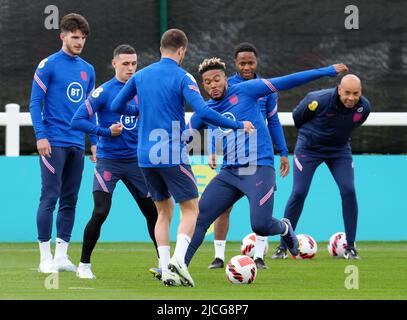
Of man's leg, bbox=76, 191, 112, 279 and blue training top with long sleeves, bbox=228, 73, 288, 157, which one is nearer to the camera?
man's leg, bbox=76, 191, 112, 279

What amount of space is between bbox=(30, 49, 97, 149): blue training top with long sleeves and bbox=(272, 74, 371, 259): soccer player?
2.74 meters

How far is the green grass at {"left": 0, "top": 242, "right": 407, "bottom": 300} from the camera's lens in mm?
9348

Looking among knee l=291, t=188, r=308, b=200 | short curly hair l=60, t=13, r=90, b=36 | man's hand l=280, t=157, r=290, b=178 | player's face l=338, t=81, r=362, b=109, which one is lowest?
knee l=291, t=188, r=308, b=200

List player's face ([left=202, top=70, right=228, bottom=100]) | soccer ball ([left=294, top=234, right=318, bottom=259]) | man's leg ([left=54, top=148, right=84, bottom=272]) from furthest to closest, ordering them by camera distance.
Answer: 1. soccer ball ([left=294, top=234, right=318, bottom=259])
2. man's leg ([left=54, top=148, right=84, bottom=272])
3. player's face ([left=202, top=70, right=228, bottom=100])

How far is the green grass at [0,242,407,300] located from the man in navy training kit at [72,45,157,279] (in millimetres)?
578

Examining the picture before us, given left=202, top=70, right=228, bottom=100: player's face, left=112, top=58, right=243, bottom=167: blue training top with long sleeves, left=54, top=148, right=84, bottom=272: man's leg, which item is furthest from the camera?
left=54, top=148, right=84, bottom=272: man's leg

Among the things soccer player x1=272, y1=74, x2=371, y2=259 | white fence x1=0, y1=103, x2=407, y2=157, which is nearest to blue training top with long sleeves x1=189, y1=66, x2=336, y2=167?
soccer player x1=272, y1=74, x2=371, y2=259

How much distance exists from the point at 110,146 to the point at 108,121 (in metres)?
0.23

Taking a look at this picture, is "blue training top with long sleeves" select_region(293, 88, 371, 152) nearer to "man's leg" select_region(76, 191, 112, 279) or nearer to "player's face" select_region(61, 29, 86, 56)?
"player's face" select_region(61, 29, 86, 56)

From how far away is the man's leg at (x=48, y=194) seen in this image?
437 inches

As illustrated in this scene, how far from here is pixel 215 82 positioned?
34.8 ft

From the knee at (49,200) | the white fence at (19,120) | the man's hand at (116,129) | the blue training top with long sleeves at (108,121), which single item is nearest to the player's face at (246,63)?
the blue training top with long sleeves at (108,121)

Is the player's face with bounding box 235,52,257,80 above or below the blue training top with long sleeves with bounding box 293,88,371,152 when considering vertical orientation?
above
